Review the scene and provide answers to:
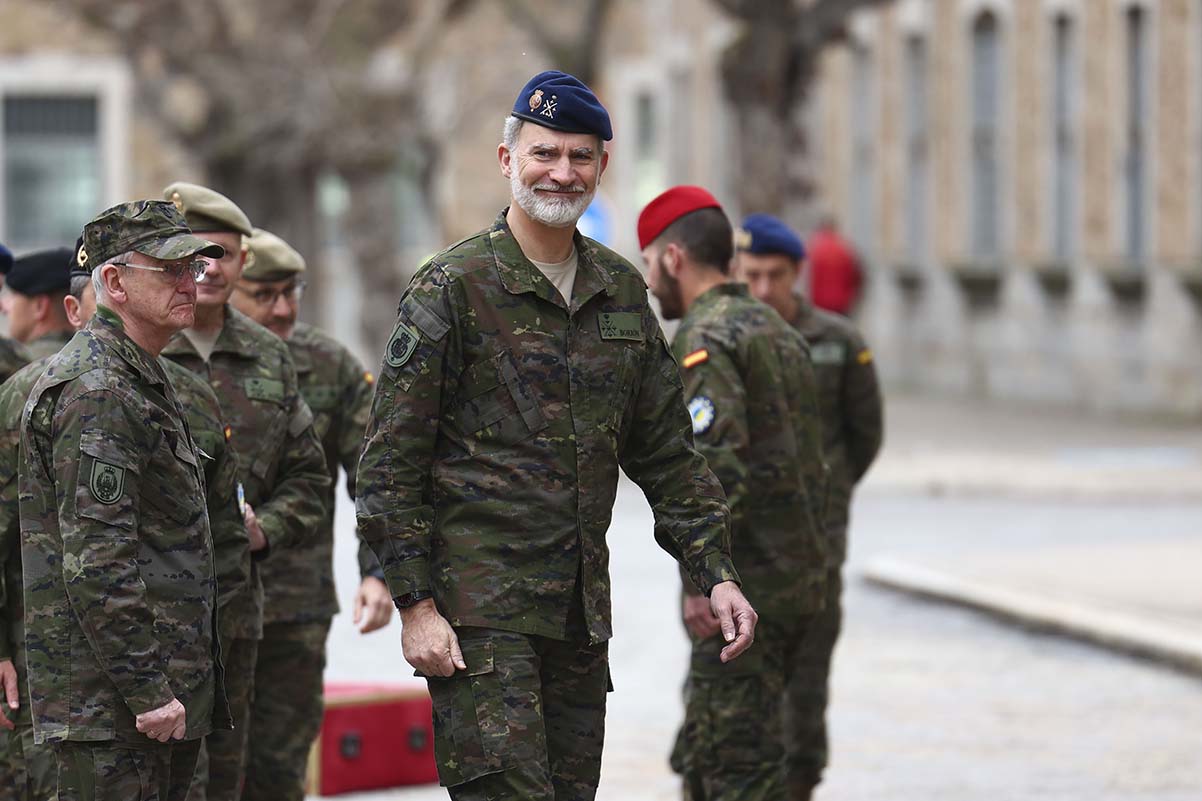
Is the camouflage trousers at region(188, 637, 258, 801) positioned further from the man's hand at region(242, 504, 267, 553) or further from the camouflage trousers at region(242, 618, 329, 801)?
the camouflage trousers at region(242, 618, 329, 801)

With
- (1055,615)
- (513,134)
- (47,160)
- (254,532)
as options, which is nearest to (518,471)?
(513,134)

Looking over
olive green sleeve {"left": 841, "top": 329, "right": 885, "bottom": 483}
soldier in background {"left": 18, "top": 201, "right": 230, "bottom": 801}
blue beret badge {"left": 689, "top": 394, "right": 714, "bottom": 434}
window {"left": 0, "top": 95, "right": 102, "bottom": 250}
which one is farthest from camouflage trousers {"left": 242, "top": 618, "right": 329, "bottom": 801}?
window {"left": 0, "top": 95, "right": 102, "bottom": 250}

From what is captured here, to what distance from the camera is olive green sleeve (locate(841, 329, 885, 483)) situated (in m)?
8.53

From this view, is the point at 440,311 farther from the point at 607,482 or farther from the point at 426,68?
the point at 426,68

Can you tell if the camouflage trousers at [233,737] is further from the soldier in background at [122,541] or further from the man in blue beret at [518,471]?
the man in blue beret at [518,471]

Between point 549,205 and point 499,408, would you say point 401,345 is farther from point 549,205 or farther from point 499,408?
point 549,205

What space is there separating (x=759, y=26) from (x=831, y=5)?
67 centimetres

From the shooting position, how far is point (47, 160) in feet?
154

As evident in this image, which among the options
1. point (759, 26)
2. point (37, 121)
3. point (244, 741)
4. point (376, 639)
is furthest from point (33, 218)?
point (244, 741)

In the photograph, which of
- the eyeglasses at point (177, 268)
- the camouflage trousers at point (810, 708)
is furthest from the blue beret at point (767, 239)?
the eyeglasses at point (177, 268)

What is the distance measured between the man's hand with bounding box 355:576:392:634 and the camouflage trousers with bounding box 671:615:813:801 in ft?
3.10

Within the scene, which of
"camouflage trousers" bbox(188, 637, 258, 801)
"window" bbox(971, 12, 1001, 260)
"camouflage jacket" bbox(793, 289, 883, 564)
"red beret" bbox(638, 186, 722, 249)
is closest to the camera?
"camouflage trousers" bbox(188, 637, 258, 801)

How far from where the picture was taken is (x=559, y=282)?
5.45 meters

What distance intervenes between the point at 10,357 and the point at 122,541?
174 centimetres
